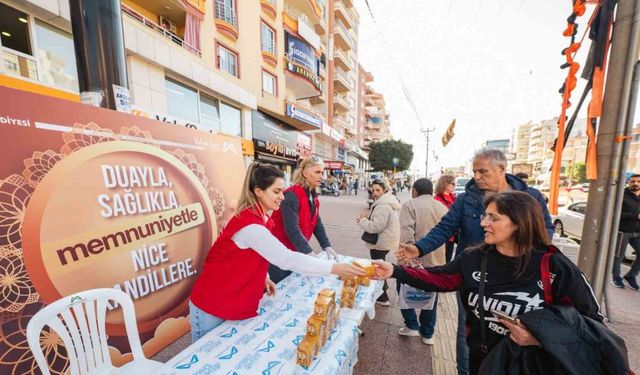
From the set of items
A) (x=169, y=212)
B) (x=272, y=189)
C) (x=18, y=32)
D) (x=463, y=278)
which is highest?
(x=18, y=32)

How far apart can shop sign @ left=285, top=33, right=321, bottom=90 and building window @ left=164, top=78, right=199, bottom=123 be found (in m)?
7.36

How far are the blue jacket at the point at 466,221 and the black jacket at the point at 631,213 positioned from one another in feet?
13.5

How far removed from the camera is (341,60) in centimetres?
2655

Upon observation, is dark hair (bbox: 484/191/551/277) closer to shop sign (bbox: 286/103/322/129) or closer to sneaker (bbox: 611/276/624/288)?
sneaker (bbox: 611/276/624/288)

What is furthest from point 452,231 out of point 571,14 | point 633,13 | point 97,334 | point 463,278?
point 97,334

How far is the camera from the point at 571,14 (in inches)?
91.4

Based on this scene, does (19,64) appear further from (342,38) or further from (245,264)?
(342,38)

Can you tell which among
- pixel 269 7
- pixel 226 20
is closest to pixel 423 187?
pixel 226 20

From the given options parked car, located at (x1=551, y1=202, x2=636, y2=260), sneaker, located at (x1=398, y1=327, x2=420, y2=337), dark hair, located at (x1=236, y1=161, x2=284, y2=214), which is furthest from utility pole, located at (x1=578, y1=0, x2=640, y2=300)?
parked car, located at (x1=551, y1=202, x2=636, y2=260)

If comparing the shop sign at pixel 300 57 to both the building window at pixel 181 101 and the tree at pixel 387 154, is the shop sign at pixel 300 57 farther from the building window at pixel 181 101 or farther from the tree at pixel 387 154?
the tree at pixel 387 154

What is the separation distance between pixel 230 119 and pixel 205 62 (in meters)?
2.40

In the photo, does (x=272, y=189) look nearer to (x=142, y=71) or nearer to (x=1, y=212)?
(x=1, y=212)

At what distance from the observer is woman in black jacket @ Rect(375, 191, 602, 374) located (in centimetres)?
118

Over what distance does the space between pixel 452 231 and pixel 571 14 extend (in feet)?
8.01
